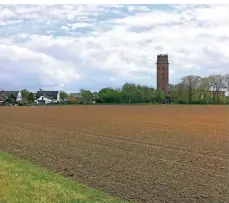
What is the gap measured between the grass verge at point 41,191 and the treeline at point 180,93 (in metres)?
134

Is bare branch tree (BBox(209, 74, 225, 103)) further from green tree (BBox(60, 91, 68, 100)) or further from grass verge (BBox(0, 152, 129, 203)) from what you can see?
grass verge (BBox(0, 152, 129, 203))

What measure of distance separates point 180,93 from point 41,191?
146 m

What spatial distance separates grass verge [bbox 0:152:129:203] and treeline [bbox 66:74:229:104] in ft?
438

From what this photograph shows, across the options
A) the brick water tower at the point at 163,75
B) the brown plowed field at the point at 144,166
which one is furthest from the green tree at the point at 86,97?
the brown plowed field at the point at 144,166

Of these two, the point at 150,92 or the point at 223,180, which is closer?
the point at 223,180

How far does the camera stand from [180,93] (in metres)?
152

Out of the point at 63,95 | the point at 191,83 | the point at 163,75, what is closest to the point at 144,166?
the point at 191,83

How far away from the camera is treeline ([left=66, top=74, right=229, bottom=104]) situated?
146 m

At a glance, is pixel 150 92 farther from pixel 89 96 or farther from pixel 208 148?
pixel 208 148

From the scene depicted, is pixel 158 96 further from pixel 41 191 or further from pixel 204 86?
pixel 41 191

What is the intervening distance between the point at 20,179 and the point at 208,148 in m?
11.9

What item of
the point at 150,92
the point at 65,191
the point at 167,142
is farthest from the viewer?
the point at 150,92

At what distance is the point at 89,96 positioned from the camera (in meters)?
168

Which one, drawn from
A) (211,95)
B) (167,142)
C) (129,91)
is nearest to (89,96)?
(129,91)
